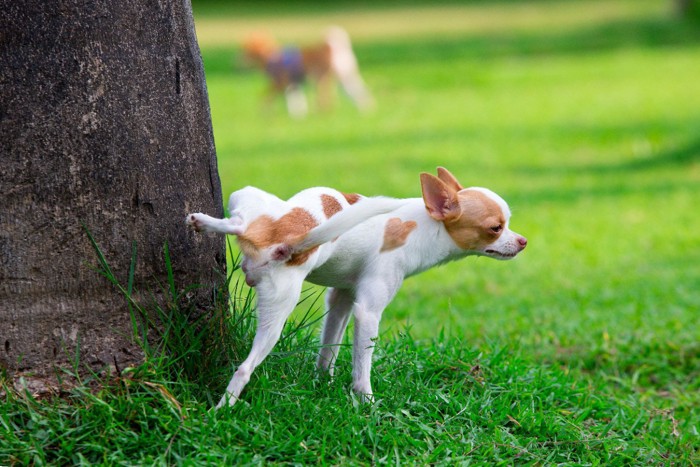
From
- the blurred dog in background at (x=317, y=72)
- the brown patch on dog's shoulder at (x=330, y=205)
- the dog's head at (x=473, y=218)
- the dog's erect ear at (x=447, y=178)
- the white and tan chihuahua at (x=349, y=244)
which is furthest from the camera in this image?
the blurred dog in background at (x=317, y=72)

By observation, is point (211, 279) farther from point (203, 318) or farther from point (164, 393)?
point (164, 393)

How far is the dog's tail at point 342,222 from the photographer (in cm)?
330

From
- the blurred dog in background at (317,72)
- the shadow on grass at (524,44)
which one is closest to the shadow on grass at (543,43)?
the shadow on grass at (524,44)

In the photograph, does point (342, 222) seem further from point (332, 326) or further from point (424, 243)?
point (332, 326)

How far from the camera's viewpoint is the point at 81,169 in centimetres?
344

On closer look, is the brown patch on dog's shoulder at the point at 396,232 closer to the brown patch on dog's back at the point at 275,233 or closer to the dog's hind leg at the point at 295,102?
the brown patch on dog's back at the point at 275,233

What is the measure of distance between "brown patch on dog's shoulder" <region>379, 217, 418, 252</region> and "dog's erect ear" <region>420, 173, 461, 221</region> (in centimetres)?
9

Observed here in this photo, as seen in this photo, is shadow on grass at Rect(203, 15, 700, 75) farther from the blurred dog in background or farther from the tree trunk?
the tree trunk

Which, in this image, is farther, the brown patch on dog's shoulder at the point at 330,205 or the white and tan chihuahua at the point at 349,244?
the brown patch on dog's shoulder at the point at 330,205

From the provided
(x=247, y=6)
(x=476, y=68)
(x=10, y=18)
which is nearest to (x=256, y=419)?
(x=10, y=18)

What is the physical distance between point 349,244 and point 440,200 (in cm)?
37

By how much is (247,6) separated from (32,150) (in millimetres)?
42292

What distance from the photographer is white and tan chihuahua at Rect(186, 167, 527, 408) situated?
132 inches

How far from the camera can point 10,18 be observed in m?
3.38
